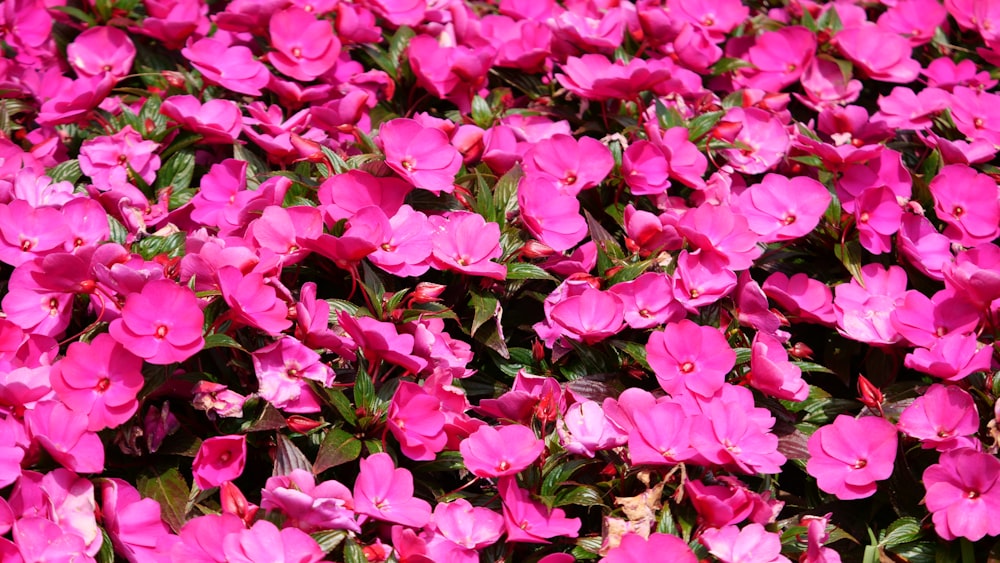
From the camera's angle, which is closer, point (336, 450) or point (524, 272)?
Result: point (336, 450)

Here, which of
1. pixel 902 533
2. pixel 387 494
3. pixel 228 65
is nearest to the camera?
pixel 387 494

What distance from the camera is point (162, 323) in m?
1.81

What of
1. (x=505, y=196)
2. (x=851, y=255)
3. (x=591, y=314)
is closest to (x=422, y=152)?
(x=505, y=196)

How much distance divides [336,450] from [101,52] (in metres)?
1.50

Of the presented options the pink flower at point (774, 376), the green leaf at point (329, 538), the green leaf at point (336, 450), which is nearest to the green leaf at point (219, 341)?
the green leaf at point (336, 450)

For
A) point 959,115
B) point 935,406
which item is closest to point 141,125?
point 935,406

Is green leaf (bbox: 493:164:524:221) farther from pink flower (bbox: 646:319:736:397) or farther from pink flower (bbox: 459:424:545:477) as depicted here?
pink flower (bbox: 459:424:545:477)

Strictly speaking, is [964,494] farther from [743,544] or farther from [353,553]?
[353,553]

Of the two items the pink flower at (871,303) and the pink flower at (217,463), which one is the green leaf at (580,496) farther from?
the pink flower at (871,303)

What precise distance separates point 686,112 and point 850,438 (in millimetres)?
1078

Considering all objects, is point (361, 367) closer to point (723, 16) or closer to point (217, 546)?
point (217, 546)

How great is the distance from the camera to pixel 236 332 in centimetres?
197

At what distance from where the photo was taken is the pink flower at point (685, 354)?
200 cm

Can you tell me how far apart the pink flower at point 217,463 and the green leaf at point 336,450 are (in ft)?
0.44
